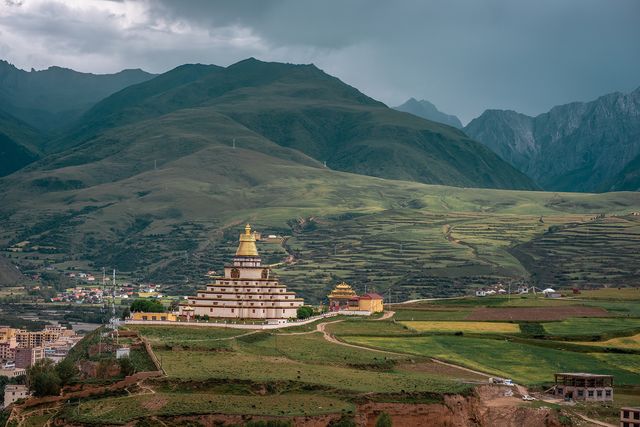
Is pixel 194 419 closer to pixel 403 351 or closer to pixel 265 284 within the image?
pixel 403 351

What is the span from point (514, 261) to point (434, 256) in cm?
1112

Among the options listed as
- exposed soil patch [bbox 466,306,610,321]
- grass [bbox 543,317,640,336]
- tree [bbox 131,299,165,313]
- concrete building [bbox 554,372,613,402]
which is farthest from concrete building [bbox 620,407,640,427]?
tree [bbox 131,299,165,313]

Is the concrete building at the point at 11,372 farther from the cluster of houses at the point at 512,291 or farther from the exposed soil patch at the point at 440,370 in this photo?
the cluster of houses at the point at 512,291

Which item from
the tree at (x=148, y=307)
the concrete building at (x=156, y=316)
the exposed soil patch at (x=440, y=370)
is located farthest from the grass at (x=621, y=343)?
the tree at (x=148, y=307)

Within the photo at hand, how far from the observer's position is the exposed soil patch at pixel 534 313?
125500 millimetres

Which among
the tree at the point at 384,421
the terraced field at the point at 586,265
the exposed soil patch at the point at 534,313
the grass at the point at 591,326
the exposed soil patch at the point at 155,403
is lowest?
the tree at the point at 384,421

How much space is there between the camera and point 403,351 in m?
102

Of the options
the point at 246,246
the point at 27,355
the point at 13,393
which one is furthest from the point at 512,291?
the point at 13,393

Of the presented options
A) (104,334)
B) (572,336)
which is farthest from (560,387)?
(104,334)

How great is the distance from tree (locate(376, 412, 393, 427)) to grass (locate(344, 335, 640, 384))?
68.4 ft

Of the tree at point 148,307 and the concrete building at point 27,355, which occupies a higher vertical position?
the tree at point 148,307

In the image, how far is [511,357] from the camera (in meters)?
103

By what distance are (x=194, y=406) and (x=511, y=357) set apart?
35957 mm

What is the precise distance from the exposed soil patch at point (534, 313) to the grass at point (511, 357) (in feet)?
52.4
